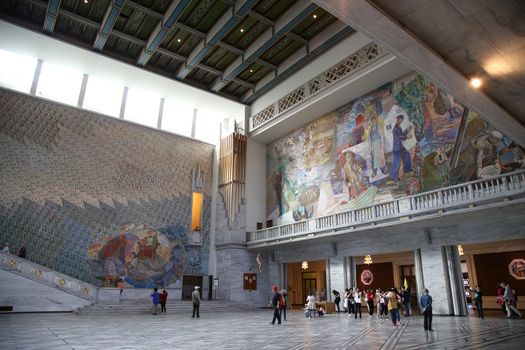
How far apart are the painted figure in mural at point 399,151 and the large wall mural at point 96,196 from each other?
12203 millimetres

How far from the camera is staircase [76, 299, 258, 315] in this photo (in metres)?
15.8

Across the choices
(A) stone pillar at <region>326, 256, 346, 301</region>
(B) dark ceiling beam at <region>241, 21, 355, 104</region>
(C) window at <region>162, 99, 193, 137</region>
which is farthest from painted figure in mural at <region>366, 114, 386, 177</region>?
(C) window at <region>162, 99, 193, 137</region>

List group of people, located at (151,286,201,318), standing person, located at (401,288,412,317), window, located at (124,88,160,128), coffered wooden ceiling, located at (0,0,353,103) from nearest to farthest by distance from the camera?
standing person, located at (401,288,412,317) → group of people, located at (151,286,201,318) → coffered wooden ceiling, located at (0,0,353,103) → window, located at (124,88,160,128)

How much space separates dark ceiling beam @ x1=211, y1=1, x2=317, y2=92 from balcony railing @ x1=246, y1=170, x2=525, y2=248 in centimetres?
915

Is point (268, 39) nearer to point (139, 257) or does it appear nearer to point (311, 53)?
point (311, 53)

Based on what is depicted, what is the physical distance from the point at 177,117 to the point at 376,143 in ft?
43.1

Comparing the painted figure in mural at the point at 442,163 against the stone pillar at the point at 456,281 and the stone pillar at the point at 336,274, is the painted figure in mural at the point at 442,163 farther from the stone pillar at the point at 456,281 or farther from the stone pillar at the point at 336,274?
the stone pillar at the point at 336,274

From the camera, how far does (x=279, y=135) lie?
79.7 feet

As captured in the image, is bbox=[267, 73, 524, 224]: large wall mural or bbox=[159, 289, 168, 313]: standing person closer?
bbox=[267, 73, 524, 224]: large wall mural

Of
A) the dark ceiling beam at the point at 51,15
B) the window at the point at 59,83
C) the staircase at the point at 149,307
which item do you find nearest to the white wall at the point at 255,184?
the staircase at the point at 149,307

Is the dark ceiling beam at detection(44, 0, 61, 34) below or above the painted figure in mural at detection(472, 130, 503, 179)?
above

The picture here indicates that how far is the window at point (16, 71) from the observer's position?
1897cm

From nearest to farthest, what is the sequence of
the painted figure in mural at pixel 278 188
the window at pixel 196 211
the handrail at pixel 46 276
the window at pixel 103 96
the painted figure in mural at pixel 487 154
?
the painted figure in mural at pixel 487 154 < the handrail at pixel 46 276 < the window at pixel 103 96 < the painted figure in mural at pixel 278 188 < the window at pixel 196 211

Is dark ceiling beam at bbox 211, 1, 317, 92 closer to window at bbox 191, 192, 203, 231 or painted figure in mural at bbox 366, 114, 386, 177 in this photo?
painted figure in mural at bbox 366, 114, 386, 177
